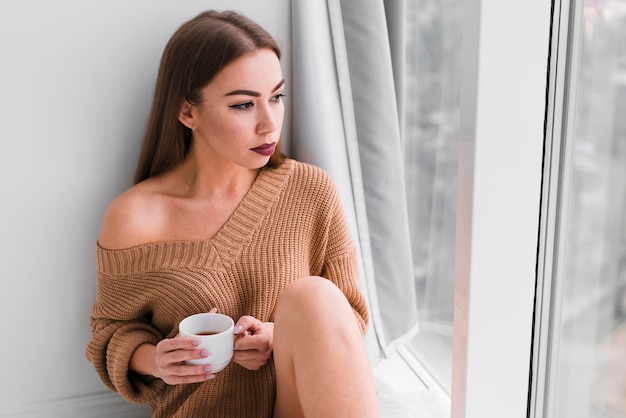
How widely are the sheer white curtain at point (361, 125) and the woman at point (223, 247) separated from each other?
132mm

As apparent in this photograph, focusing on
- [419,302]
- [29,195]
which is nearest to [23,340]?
[29,195]

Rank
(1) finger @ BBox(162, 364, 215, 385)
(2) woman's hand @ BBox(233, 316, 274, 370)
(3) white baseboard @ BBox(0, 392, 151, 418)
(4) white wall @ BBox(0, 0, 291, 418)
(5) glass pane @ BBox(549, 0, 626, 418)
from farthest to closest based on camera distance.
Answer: (3) white baseboard @ BBox(0, 392, 151, 418)
(4) white wall @ BBox(0, 0, 291, 418)
(2) woman's hand @ BBox(233, 316, 274, 370)
(1) finger @ BBox(162, 364, 215, 385)
(5) glass pane @ BBox(549, 0, 626, 418)

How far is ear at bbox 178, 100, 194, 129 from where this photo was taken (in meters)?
1.25

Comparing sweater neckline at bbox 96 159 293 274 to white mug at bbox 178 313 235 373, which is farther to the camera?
sweater neckline at bbox 96 159 293 274

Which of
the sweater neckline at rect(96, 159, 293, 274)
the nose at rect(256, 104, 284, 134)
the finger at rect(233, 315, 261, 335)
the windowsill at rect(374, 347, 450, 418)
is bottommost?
the windowsill at rect(374, 347, 450, 418)

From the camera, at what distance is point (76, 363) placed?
149 centimetres

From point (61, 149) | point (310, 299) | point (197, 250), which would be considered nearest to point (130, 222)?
point (197, 250)

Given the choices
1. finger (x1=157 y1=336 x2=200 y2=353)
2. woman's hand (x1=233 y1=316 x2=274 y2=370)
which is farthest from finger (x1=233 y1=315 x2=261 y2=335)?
finger (x1=157 y1=336 x2=200 y2=353)

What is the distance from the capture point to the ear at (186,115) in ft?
4.10

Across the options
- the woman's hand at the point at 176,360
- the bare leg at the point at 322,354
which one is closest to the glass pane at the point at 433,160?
the bare leg at the point at 322,354

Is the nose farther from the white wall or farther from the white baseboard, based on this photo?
the white baseboard

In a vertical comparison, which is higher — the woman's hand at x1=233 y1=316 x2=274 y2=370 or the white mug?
the white mug

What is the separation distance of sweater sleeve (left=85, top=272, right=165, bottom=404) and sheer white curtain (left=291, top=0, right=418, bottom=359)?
50 cm

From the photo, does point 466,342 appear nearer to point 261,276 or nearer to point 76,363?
point 261,276
